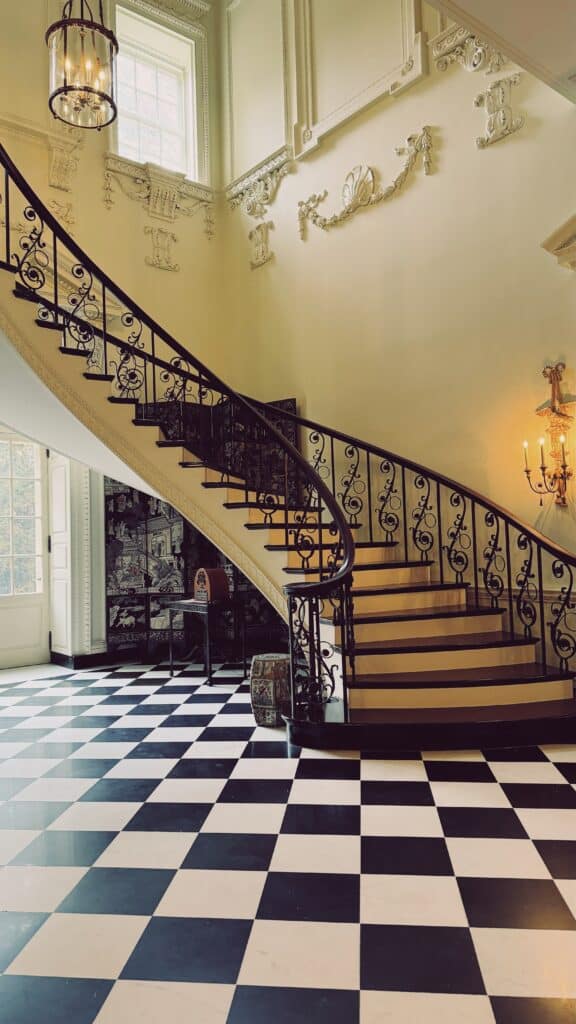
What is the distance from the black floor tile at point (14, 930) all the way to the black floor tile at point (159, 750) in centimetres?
168

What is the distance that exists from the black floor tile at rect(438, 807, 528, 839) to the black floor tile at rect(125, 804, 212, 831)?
1.06 meters

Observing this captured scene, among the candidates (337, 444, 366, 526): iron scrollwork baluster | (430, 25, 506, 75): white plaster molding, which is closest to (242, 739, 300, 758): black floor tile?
(337, 444, 366, 526): iron scrollwork baluster

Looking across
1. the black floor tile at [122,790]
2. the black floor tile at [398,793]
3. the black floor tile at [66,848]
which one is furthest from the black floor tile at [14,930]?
Result: the black floor tile at [398,793]

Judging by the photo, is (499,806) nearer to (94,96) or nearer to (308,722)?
(308,722)

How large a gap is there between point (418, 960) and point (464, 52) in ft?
21.3

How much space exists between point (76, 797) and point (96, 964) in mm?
1436

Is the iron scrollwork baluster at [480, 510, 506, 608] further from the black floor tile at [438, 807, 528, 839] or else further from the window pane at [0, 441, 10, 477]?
the window pane at [0, 441, 10, 477]

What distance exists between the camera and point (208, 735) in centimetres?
438

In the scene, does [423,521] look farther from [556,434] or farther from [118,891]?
[118,891]

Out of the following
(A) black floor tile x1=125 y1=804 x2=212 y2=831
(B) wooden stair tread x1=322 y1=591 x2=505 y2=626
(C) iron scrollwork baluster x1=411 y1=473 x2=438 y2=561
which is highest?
(C) iron scrollwork baluster x1=411 y1=473 x2=438 y2=561

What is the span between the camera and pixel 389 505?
6371 mm

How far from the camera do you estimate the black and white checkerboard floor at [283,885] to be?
183cm

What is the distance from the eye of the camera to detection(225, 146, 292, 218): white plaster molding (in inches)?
304

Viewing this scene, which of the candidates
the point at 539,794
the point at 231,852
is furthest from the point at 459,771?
the point at 231,852
